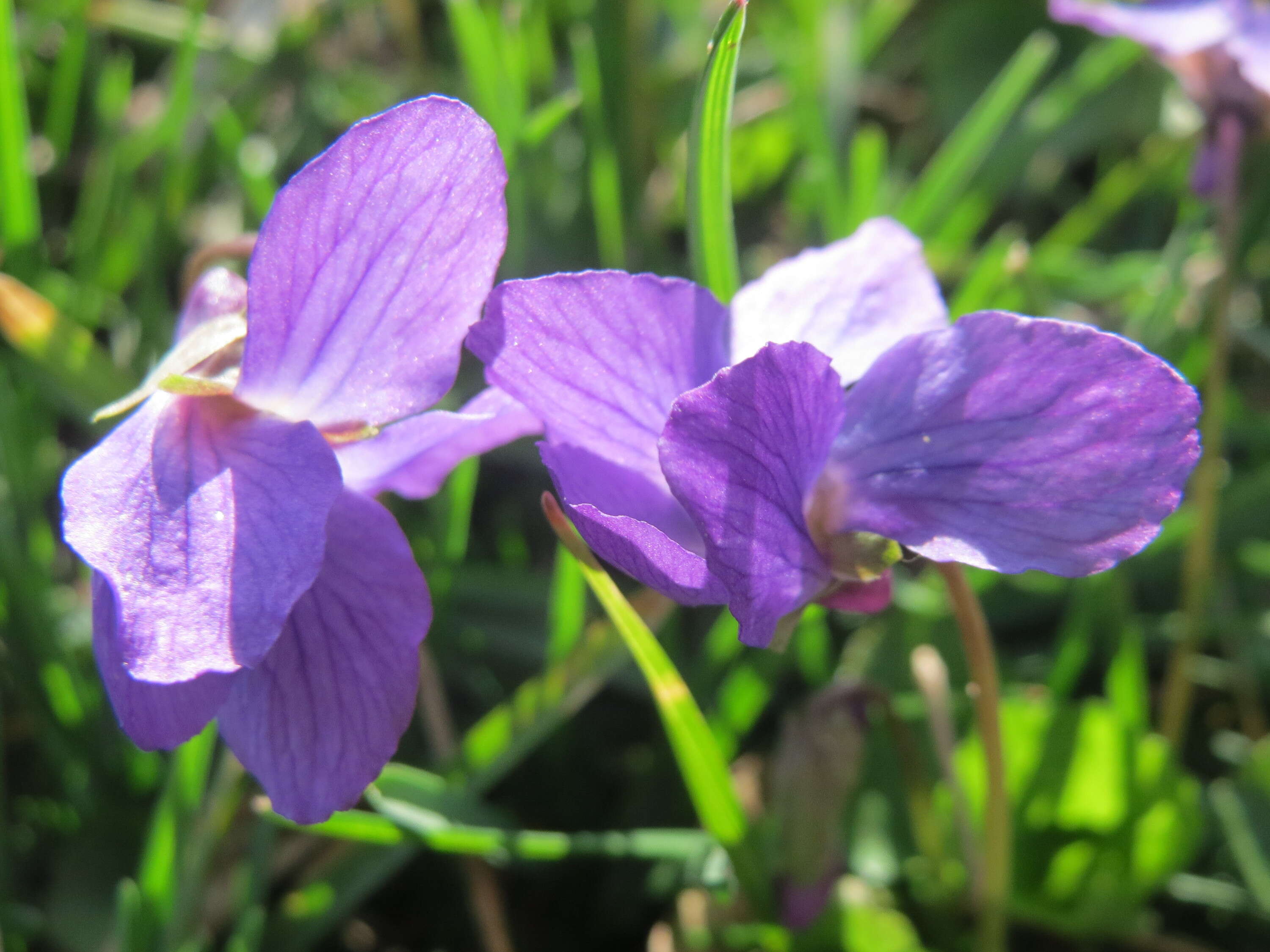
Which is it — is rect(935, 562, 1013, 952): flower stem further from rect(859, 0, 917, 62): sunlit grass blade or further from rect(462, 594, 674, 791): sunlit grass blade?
rect(859, 0, 917, 62): sunlit grass blade

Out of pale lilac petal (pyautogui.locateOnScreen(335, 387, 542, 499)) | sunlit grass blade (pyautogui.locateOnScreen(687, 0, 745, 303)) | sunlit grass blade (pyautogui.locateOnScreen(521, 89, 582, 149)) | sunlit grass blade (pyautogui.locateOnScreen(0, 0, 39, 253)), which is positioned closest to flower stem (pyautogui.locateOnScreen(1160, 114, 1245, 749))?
sunlit grass blade (pyautogui.locateOnScreen(687, 0, 745, 303))

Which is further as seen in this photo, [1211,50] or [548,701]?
[1211,50]

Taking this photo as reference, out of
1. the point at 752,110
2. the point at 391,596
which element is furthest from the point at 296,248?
the point at 752,110

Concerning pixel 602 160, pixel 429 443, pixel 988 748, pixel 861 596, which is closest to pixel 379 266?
pixel 429 443

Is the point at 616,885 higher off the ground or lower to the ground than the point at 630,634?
lower

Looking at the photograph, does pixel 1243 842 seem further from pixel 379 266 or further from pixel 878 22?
pixel 878 22

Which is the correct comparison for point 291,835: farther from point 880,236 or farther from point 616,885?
point 880,236
